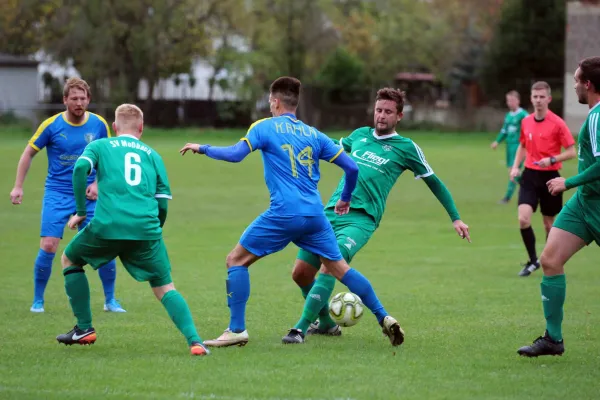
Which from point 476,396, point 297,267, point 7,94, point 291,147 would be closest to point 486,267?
point 297,267

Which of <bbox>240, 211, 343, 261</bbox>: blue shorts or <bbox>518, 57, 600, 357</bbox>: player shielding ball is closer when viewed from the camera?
<bbox>518, 57, 600, 357</bbox>: player shielding ball

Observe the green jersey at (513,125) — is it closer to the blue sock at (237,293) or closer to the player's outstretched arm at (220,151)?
the blue sock at (237,293)

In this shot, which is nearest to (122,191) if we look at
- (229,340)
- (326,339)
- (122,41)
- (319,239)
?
(229,340)

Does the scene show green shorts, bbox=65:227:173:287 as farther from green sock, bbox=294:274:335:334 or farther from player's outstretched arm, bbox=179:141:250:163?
green sock, bbox=294:274:335:334

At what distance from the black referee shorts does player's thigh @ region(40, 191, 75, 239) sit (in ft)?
19.7

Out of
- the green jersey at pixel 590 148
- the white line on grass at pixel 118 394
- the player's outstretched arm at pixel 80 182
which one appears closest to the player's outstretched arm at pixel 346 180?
the green jersey at pixel 590 148

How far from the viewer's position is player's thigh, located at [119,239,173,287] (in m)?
7.42

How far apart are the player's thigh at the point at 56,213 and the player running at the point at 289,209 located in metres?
2.76

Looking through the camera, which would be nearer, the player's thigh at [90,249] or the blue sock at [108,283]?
the player's thigh at [90,249]

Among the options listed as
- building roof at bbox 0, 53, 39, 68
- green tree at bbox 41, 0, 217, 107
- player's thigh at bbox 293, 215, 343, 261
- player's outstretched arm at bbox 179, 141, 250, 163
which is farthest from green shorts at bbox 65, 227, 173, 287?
building roof at bbox 0, 53, 39, 68

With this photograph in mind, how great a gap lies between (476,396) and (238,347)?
7.07 feet

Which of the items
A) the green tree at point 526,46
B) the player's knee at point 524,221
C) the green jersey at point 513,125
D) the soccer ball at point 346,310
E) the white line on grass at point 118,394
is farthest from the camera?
the green tree at point 526,46

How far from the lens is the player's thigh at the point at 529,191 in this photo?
13.0 m

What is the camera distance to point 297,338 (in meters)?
8.03
